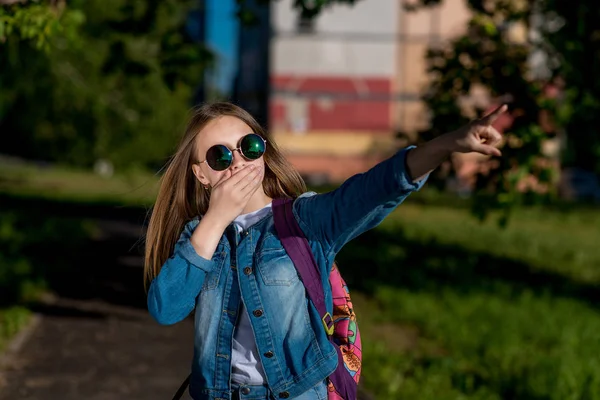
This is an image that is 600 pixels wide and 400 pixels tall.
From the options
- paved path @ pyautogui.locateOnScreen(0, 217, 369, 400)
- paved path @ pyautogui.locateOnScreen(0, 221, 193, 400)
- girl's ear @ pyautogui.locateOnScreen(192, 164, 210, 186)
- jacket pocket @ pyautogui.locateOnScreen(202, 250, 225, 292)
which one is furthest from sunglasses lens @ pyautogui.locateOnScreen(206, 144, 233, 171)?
paved path @ pyautogui.locateOnScreen(0, 221, 193, 400)

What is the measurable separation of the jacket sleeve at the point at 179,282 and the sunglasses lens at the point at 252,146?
0.32 metres

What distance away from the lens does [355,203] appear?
2.64 m

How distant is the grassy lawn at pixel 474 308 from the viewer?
675 centimetres

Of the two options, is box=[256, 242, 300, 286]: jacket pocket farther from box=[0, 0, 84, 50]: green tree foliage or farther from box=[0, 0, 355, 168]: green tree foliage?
box=[0, 0, 355, 168]: green tree foliage

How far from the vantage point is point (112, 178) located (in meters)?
36.5

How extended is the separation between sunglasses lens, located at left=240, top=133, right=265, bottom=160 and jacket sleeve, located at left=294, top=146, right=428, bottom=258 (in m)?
0.22

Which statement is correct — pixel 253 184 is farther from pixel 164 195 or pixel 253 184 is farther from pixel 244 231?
pixel 164 195

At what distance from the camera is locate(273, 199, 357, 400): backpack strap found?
2.78 metres

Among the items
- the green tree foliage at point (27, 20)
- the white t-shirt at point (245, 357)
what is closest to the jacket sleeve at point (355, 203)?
the white t-shirt at point (245, 357)

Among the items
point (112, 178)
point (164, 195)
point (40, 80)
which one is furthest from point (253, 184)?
point (112, 178)

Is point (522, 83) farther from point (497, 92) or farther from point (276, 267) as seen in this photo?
point (276, 267)

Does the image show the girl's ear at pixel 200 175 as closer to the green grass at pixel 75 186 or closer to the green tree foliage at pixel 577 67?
the green tree foliage at pixel 577 67

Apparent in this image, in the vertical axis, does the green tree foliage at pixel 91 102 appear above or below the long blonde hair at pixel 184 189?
below

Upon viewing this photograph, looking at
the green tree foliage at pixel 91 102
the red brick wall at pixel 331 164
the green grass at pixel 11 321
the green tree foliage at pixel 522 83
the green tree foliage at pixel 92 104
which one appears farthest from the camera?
the red brick wall at pixel 331 164
